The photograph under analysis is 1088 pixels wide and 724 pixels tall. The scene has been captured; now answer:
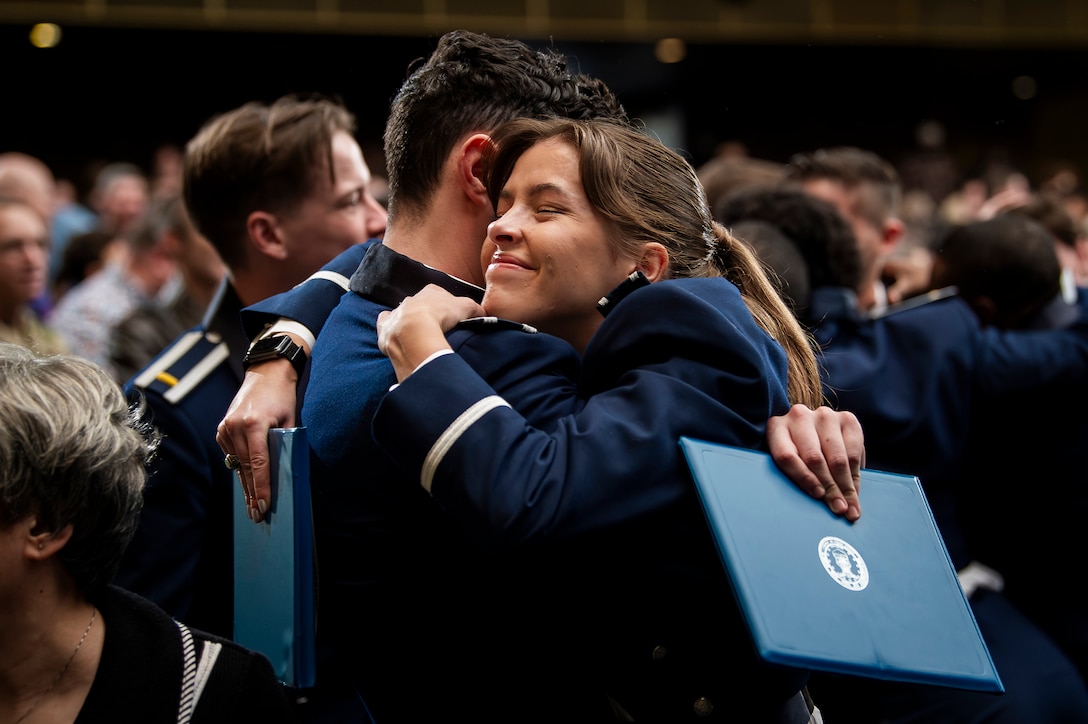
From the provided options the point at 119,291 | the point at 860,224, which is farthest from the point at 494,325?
the point at 119,291

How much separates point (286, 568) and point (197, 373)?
0.95 metres

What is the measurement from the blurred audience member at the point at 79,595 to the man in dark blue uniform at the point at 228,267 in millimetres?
638

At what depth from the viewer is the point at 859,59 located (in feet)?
45.0

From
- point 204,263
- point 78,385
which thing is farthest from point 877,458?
point 204,263

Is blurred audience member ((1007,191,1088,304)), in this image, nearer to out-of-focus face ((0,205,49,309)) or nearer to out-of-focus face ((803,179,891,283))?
out-of-focus face ((803,179,891,283))

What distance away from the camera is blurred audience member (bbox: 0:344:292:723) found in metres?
1.59

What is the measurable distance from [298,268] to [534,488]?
1.52 m

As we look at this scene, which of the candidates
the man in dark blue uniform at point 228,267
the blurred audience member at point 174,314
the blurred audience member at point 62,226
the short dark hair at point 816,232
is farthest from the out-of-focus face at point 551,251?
the blurred audience member at point 62,226

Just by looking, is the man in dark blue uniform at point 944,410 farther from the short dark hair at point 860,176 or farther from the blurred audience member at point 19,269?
the blurred audience member at point 19,269

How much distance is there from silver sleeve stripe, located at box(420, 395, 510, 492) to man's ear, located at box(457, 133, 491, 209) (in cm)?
52

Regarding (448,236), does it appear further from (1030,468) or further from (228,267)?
(1030,468)

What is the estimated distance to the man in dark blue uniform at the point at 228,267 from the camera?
2352 millimetres

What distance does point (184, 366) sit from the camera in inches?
97.9

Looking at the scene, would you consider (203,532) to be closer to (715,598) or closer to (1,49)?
(715,598)
